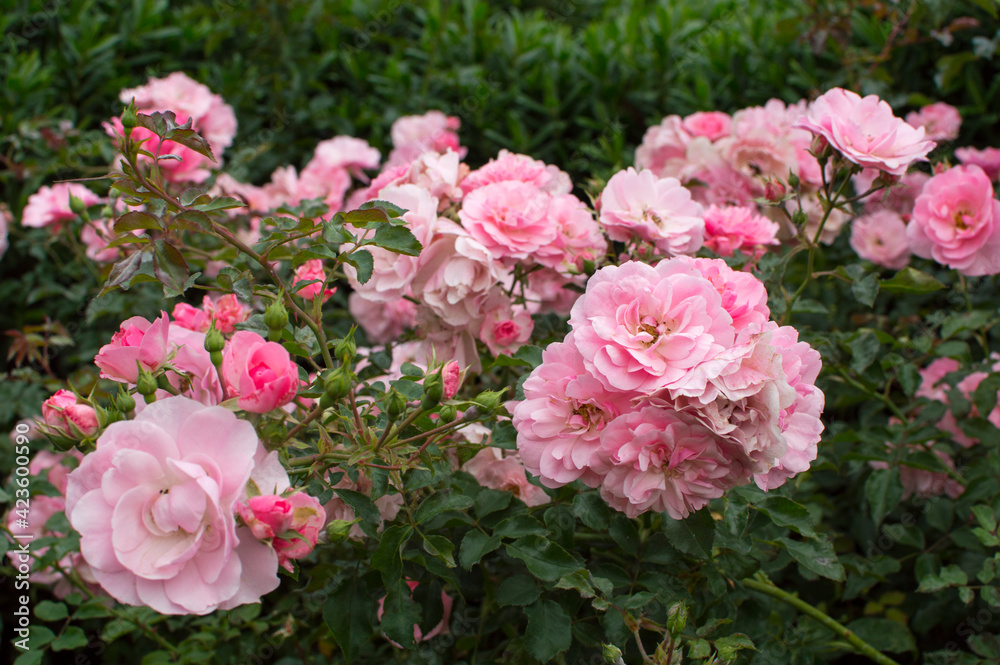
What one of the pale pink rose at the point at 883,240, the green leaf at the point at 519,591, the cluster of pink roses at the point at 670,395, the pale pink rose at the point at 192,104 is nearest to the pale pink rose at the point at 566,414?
the cluster of pink roses at the point at 670,395

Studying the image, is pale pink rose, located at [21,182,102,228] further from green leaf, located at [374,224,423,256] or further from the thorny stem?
the thorny stem

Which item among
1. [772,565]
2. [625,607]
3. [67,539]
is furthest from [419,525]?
[67,539]

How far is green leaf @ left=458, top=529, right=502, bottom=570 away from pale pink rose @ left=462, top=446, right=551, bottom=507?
164mm

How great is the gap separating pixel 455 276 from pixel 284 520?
Answer: 0.58 m

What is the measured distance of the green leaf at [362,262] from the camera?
1.13 m


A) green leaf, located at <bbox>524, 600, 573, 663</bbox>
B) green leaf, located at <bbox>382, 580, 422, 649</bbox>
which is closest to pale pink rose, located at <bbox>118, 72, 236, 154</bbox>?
green leaf, located at <bbox>382, 580, 422, 649</bbox>

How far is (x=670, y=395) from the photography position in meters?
0.94

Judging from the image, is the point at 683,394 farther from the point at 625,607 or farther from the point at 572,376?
the point at 625,607

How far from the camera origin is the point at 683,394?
0.90 metres

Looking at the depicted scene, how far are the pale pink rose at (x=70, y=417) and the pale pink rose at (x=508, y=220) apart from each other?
0.63 m

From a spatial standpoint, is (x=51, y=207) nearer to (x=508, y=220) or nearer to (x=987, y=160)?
(x=508, y=220)

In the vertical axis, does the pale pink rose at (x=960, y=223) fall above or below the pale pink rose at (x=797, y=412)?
below

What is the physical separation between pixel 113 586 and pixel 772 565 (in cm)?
112

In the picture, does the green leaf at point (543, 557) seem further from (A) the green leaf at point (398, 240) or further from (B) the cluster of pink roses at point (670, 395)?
(A) the green leaf at point (398, 240)
